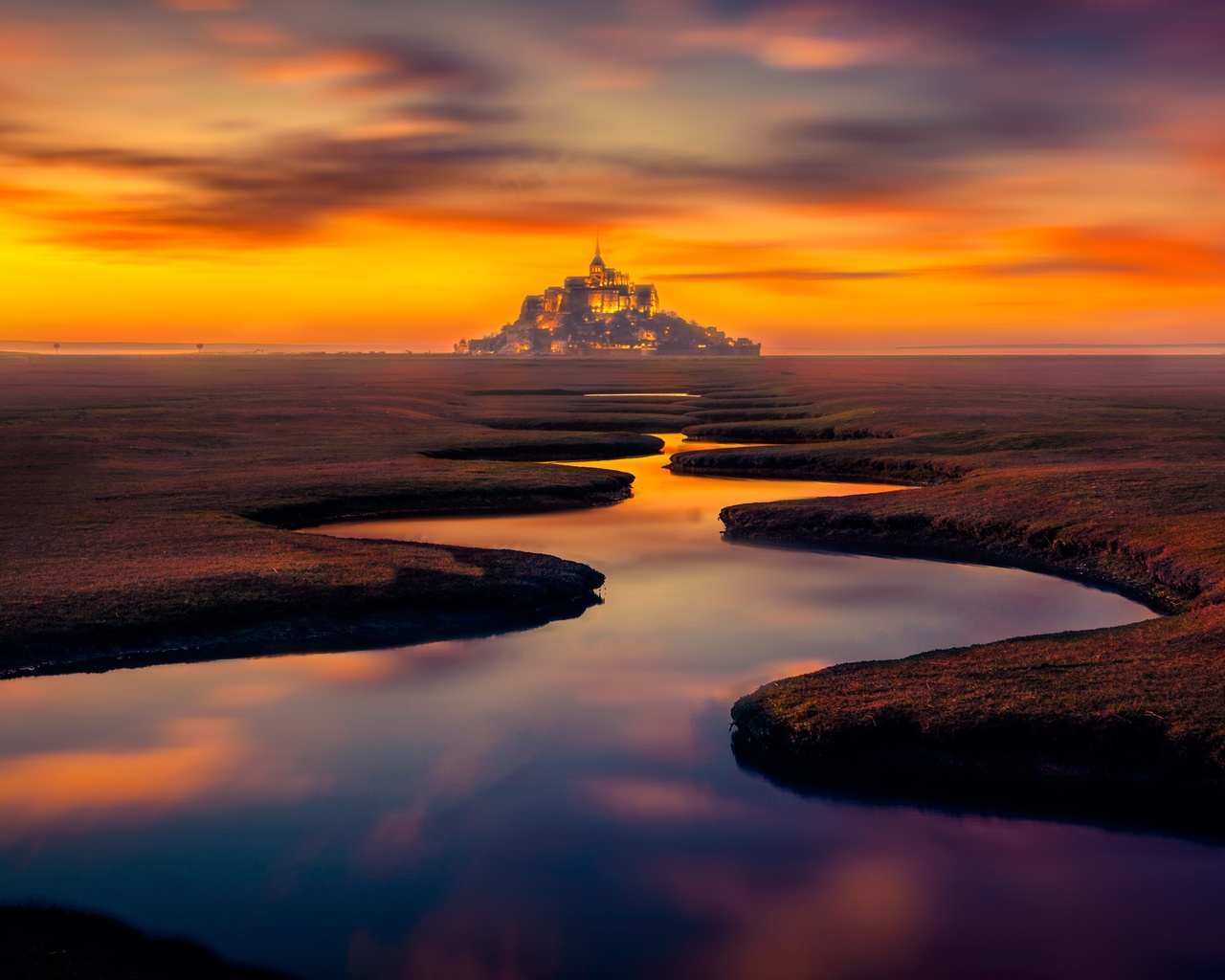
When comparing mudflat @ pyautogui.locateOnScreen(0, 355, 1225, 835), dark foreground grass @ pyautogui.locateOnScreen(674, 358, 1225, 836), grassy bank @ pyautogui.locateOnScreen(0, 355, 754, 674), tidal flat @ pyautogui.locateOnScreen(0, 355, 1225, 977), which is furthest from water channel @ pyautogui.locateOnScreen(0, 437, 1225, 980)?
grassy bank @ pyautogui.locateOnScreen(0, 355, 754, 674)

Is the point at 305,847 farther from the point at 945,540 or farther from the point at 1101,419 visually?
the point at 1101,419

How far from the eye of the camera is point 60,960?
39.5 feet

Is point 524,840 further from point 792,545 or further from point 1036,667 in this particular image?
point 792,545

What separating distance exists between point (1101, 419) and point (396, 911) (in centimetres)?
7661

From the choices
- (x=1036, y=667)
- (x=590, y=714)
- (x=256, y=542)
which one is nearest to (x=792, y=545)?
(x=1036, y=667)

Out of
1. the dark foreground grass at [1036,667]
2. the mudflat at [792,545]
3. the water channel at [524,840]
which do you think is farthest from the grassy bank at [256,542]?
the dark foreground grass at [1036,667]

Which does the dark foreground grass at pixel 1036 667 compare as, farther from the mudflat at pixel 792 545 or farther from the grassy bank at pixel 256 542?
the grassy bank at pixel 256 542

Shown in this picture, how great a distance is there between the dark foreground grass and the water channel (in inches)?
36.1

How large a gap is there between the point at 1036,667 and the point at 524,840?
10.1 m

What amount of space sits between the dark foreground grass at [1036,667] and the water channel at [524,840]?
92 centimetres

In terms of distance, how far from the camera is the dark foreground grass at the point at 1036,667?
16.2m

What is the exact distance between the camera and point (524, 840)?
15477mm

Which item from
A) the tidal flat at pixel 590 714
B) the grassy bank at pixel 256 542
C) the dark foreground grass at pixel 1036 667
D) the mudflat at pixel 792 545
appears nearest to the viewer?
the tidal flat at pixel 590 714

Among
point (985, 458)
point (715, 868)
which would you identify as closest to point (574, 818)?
point (715, 868)
